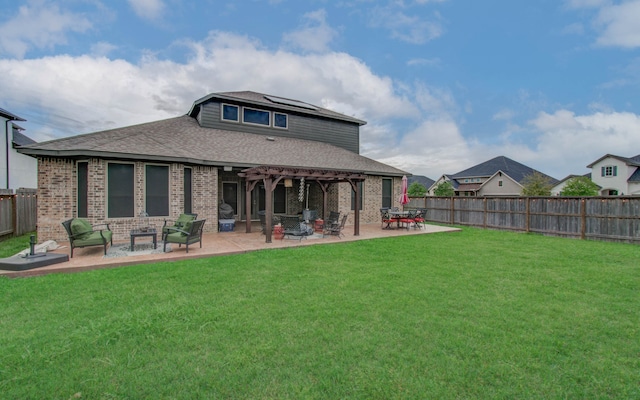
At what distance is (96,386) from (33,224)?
1428cm

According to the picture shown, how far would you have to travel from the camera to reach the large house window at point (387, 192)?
51.0 feet

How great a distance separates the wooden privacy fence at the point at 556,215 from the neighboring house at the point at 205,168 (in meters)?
3.87

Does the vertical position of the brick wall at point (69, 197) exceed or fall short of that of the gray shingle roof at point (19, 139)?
it falls short

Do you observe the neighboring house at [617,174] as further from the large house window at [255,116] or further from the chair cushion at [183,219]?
the chair cushion at [183,219]

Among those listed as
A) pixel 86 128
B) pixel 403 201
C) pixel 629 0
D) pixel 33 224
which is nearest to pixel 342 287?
pixel 403 201

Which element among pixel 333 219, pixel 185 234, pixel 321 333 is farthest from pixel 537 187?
pixel 321 333

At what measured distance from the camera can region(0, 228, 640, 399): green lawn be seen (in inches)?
96.9

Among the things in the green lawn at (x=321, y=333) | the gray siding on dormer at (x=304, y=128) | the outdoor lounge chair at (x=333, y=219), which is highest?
the gray siding on dormer at (x=304, y=128)

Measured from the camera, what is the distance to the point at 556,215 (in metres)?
11.5

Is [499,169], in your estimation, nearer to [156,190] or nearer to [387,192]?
[387,192]

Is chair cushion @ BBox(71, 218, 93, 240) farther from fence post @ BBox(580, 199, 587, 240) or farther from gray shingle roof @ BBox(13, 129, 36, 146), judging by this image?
gray shingle roof @ BBox(13, 129, 36, 146)

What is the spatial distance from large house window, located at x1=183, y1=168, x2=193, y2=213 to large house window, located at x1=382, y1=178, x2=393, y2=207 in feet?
31.4

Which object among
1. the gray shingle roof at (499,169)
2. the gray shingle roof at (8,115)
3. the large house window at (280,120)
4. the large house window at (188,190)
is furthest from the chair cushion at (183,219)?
the gray shingle roof at (499,169)

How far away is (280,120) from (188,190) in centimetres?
756
